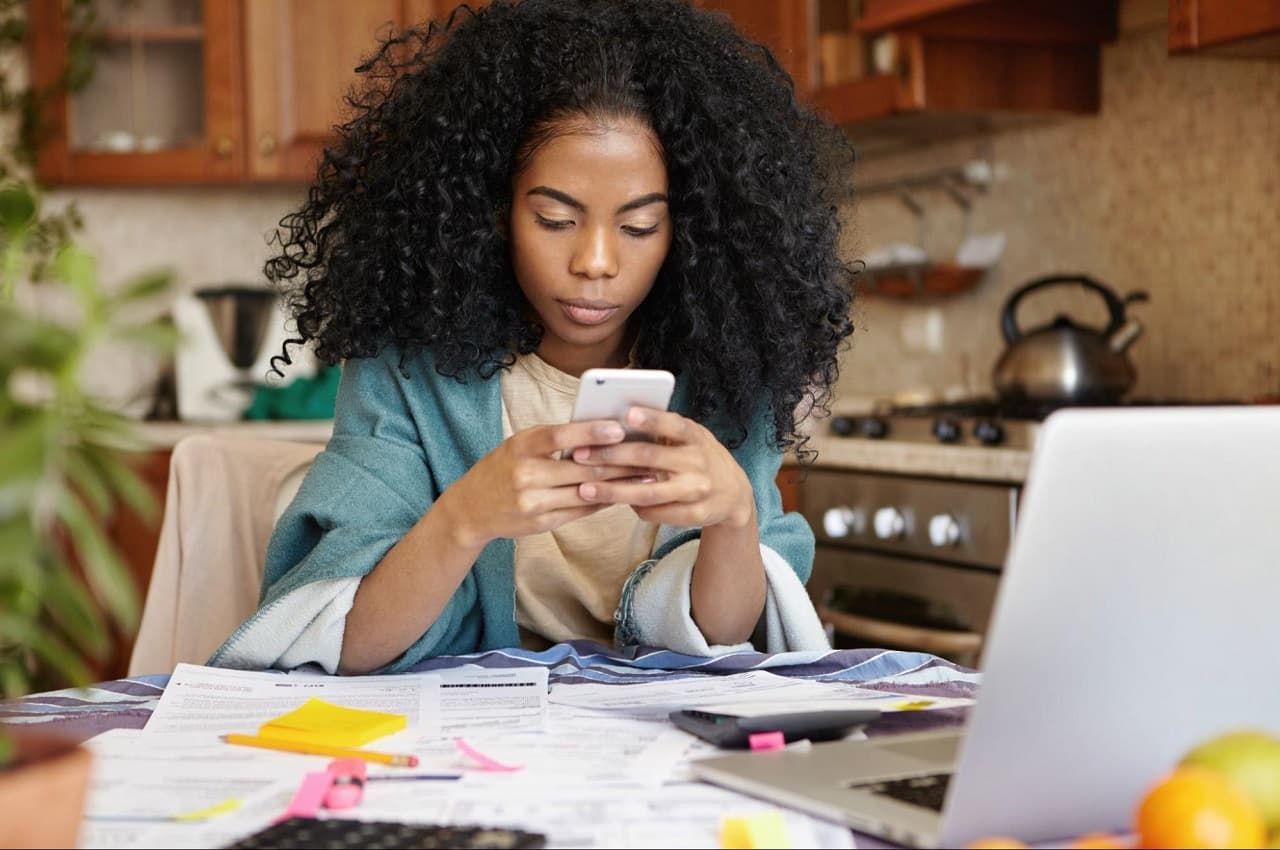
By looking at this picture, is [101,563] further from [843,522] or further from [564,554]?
[843,522]

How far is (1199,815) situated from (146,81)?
12.0 feet

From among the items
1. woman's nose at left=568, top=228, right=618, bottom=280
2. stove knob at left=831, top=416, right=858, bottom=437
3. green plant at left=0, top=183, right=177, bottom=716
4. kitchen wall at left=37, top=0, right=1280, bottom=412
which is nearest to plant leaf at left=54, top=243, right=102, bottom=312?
green plant at left=0, top=183, right=177, bottom=716

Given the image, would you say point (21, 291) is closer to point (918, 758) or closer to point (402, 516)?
point (402, 516)

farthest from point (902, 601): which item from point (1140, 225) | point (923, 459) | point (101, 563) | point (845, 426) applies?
point (101, 563)

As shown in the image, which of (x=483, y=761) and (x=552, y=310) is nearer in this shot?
(x=483, y=761)

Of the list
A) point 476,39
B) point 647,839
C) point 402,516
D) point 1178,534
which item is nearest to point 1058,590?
point 1178,534

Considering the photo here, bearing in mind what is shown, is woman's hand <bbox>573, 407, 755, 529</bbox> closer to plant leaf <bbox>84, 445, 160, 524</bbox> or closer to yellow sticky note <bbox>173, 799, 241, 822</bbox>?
yellow sticky note <bbox>173, 799, 241, 822</bbox>

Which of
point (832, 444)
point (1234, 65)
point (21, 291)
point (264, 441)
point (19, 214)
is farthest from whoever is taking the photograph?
point (21, 291)

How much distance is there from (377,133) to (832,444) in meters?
1.48

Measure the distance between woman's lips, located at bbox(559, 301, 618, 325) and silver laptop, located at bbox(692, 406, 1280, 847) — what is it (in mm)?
667

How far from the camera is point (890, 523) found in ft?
→ 8.62

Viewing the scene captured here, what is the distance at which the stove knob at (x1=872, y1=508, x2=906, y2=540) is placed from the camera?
2.62 meters

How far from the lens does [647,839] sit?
73 centimetres

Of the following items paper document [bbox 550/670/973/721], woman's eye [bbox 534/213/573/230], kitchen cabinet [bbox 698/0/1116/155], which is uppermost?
kitchen cabinet [bbox 698/0/1116/155]
